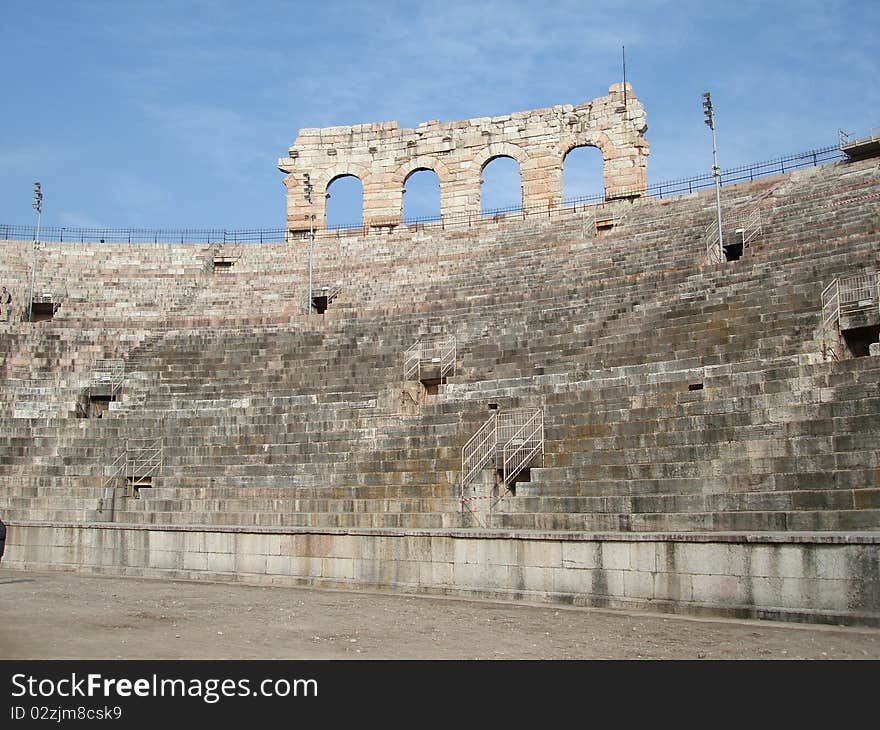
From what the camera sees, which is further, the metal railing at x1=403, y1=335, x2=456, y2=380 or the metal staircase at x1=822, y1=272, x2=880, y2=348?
the metal railing at x1=403, y1=335, x2=456, y2=380

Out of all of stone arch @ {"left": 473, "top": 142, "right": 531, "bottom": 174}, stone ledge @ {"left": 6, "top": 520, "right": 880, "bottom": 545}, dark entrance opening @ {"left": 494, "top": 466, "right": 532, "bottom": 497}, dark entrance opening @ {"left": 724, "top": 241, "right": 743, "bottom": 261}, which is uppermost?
stone arch @ {"left": 473, "top": 142, "right": 531, "bottom": 174}

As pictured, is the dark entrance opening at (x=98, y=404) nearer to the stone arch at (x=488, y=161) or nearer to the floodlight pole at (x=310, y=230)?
the floodlight pole at (x=310, y=230)

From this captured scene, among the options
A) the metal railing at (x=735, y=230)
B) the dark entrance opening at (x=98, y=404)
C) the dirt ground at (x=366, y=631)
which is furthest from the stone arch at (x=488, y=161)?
the dirt ground at (x=366, y=631)

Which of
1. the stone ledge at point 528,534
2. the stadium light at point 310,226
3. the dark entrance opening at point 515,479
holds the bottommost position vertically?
the stone ledge at point 528,534

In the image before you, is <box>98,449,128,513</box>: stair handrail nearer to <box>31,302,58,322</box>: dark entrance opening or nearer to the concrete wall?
the concrete wall

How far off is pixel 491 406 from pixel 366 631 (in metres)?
8.11

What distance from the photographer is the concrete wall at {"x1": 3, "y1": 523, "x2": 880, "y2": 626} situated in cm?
1042

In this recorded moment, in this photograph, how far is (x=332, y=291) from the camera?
30.2 metres

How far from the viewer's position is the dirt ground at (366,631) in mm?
8625

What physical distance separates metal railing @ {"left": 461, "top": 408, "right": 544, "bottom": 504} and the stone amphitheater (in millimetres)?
72

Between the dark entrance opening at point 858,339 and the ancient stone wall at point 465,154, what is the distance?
62.2 feet

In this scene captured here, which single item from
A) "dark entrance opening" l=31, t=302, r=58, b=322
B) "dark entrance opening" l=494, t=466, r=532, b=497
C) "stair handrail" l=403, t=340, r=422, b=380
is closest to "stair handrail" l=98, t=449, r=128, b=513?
"stair handrail" l=403, t=340, r=422, b=380

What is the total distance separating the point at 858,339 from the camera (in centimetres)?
1605

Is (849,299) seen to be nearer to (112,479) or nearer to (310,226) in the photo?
(112,479)
